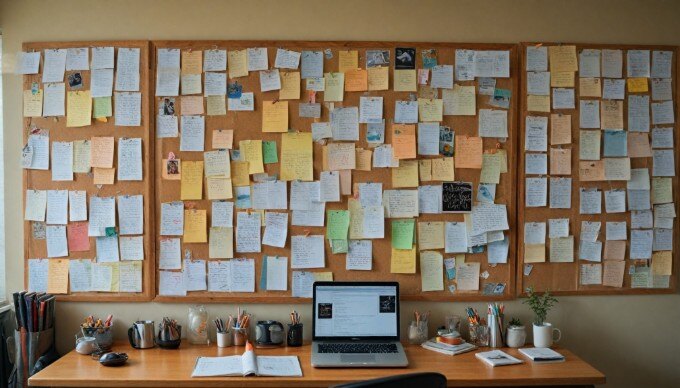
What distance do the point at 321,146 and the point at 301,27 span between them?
0.59 meters

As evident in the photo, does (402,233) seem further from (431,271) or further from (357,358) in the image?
(357,358)

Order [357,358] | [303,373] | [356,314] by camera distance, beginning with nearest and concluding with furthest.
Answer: [303,373] < [357,358] < [356,314]

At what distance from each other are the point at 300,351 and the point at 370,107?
1199 millimetres

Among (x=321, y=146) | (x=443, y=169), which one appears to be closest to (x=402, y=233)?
(x=443, y=169)

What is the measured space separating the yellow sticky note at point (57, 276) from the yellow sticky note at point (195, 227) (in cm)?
61

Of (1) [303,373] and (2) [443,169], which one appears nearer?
(1) [303,373]

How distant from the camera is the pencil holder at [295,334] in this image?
2848 millimetres

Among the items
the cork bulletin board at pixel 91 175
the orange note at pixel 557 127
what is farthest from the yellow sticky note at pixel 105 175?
the orange note at pixel 557 127

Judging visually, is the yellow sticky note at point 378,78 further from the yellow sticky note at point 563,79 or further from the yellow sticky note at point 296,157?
the yellow sticky note at point 563,79

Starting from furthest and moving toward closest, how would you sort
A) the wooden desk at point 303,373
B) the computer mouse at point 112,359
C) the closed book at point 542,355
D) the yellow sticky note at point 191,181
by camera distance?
1. the yellow sticky note at point 191,181
2. the closed book at point 542,355
3. the computer mouse at point 112,359
4. the wooden desk at point 303,373

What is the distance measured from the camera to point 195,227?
2936mm

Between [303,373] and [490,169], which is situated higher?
[490,169]

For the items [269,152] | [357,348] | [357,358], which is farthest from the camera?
[269,152]

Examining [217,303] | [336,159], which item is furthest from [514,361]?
[217,303]
